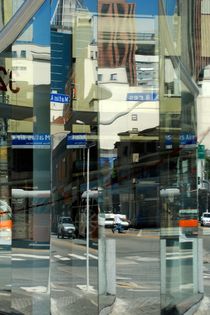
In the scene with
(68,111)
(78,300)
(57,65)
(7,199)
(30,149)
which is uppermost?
(57,65)

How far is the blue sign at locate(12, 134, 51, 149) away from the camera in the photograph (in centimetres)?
426

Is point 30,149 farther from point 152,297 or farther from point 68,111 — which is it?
point 152,297

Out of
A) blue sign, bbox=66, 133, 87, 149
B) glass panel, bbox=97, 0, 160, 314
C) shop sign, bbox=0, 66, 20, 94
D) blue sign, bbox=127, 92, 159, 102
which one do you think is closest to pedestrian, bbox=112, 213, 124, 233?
glass panel, bbox=97, 0, 160, 314

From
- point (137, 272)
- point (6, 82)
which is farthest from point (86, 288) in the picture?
point (6, 82)

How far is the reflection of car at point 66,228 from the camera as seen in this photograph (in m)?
4.28

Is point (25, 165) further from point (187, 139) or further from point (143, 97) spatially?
→ point (187, 139)

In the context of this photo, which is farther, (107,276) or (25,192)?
(25,192)

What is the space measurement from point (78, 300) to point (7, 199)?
38.0 inches

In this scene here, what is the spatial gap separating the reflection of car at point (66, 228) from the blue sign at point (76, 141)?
525 mm

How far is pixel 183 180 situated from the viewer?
402 cm

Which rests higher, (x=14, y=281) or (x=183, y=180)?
(x=183, y=180)

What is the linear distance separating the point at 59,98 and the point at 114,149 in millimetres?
540

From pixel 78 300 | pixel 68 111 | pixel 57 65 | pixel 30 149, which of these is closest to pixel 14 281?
pixel 78 300

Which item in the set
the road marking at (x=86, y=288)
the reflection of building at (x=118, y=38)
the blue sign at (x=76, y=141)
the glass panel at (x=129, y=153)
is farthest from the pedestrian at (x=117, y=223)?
the reflection of building at (x=118, y=38)
